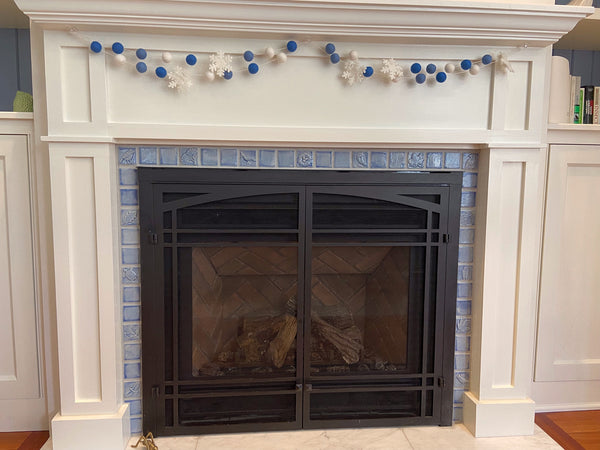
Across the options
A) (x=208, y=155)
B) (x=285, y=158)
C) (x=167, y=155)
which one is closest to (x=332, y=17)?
(x=285, y=158)

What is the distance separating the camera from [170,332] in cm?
172

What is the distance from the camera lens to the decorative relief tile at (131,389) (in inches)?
67.7

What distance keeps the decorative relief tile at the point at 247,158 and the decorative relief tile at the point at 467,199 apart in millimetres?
796

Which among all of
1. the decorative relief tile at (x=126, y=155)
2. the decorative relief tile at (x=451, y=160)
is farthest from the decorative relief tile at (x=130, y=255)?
the decorative relief tile at (x=451, y=160)

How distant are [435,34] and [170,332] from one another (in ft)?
4.59

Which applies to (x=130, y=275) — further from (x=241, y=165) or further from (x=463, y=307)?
(x=463, y=307)

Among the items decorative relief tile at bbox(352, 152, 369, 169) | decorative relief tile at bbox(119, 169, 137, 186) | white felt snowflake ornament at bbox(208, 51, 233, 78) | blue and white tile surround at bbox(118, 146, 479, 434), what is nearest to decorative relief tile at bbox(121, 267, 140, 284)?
blue and white tile surround at bbox(118, 146, 479, 434)

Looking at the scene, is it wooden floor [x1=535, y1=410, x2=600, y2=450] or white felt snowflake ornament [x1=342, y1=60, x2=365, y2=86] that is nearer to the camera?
white felt snowflake ornament [x1=342, y1=60, x2=365, y2=86]

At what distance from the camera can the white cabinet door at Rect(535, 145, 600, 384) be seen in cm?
184

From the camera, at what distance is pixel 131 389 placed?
5.65ft

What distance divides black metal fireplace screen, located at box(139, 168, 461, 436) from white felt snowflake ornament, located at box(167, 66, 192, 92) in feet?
0.96

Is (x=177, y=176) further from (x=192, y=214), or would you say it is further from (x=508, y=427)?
(x=508, y=427)

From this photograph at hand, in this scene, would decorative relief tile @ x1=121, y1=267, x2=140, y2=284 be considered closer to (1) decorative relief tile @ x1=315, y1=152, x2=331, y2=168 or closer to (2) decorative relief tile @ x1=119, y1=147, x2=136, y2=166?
(2) decorative relief tile @ x1=119, y1=147, x2=136, y2=166

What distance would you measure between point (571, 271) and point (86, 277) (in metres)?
1.87
